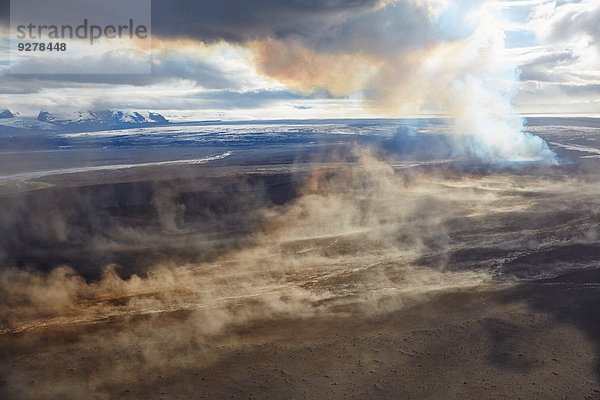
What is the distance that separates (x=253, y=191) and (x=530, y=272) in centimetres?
4738

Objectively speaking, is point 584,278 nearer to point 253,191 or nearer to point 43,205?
point 253,191

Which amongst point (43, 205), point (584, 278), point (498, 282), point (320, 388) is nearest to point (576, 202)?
point (584, 278)

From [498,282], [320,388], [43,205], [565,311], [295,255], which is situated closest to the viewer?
[320,388]

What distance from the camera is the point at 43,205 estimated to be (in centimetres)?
6988

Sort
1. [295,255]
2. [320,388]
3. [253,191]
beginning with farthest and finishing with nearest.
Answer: [253,191] < [295,255] < [320,388]

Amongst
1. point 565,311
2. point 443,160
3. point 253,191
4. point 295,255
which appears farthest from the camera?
point 443,160

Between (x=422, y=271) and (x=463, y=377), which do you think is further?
(x=422, y=271)

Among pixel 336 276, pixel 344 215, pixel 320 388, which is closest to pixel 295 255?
pixel 336 276

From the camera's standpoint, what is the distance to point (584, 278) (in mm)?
37969

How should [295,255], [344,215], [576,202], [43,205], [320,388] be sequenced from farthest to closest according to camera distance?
[43,205] < [576,202] < [344,215] < [295,255] < [320,388]

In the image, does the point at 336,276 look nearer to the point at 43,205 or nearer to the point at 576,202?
the point at 576,202

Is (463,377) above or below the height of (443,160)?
below

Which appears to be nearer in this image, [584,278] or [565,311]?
[565,311]

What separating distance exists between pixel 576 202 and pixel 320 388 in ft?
177
